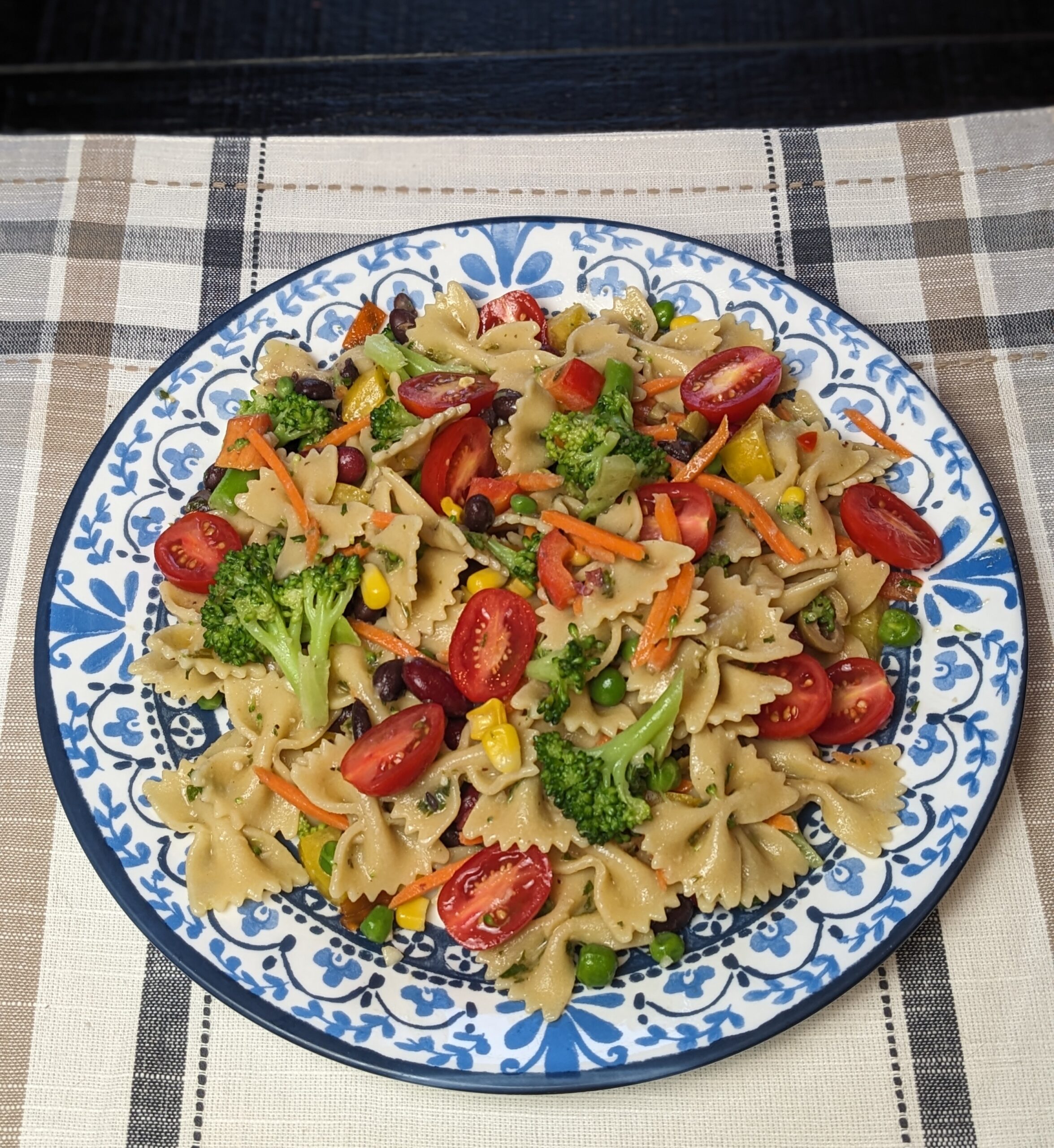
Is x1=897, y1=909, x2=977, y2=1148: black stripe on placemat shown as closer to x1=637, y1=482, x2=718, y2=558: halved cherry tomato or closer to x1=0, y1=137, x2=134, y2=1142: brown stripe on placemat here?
x1=637, y1=482, x2=718, y2=558: halved cherry tomato

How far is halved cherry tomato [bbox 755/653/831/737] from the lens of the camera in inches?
198

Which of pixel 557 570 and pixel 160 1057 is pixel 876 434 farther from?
A: pixel 160 1057

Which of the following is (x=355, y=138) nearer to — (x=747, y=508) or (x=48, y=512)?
(x=48, y=512)

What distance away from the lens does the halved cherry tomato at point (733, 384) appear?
5562mm

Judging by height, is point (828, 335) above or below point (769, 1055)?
above

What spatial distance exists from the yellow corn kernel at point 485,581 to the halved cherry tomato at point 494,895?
3.92ft

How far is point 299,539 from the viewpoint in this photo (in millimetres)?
5387

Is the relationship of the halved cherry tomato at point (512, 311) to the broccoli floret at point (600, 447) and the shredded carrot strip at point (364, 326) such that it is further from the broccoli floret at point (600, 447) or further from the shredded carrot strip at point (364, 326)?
the broccoli floret at point (600, 447)

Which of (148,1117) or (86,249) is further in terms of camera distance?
(86,249)

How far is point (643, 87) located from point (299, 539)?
488cm

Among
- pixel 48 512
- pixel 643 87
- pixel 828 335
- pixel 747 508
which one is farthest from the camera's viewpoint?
pixel 643 87

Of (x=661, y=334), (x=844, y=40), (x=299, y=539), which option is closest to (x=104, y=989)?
(x=299, y=539)

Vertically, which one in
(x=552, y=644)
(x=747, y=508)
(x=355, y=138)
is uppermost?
(x=355, y=138)

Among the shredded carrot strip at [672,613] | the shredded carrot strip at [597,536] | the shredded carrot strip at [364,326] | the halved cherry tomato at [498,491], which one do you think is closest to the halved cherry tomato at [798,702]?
the shredded carrot strip at [672,613]
